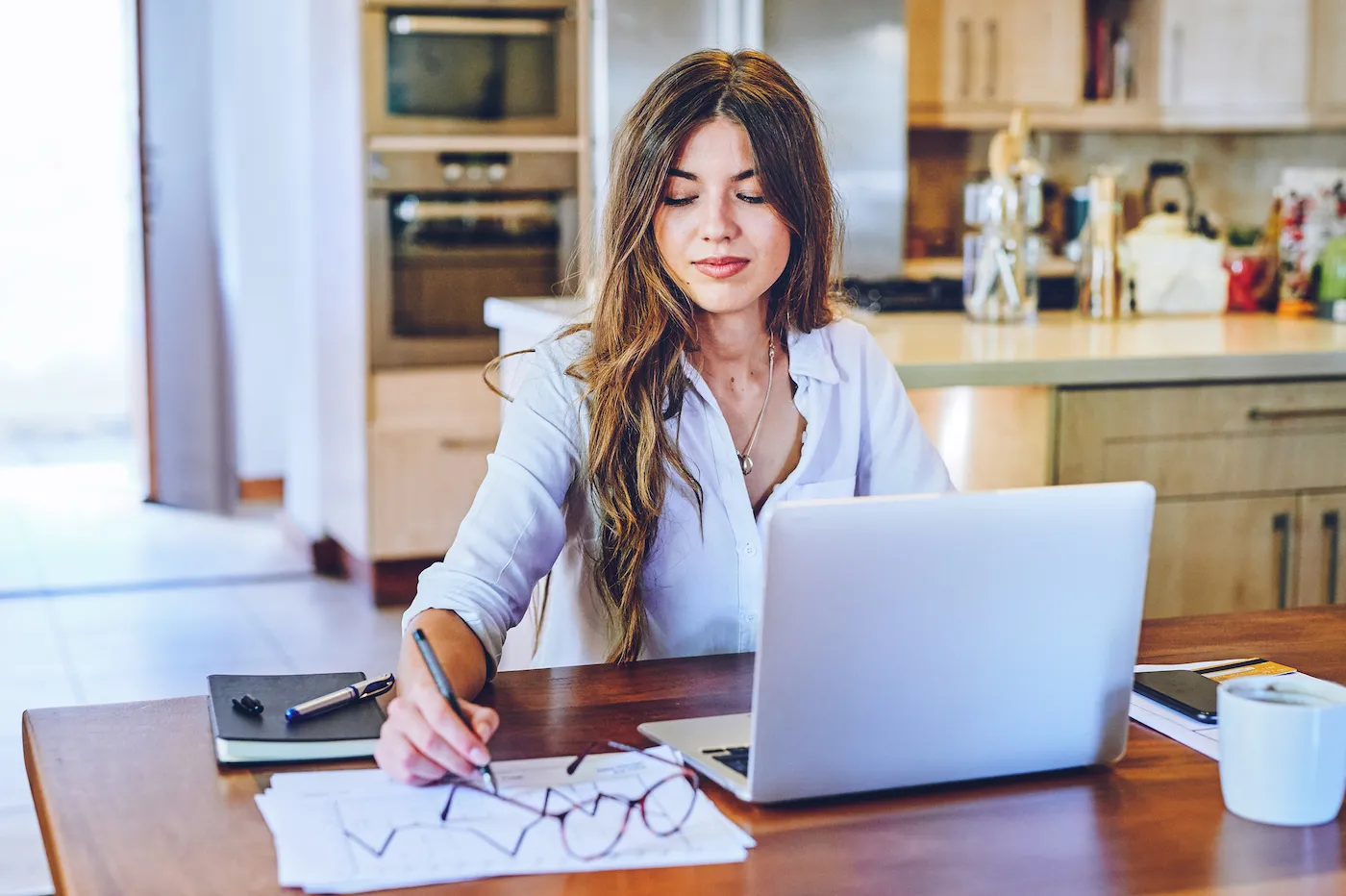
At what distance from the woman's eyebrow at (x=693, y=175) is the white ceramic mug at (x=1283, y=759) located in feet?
2.57

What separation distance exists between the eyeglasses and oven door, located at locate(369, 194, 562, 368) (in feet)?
11.3

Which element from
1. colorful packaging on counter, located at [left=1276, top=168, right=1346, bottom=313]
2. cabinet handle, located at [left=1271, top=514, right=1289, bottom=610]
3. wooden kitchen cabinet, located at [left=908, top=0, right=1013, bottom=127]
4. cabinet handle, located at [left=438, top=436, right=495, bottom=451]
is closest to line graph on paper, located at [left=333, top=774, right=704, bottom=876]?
cabinet handle, located at [left=1271, top=514, right=1289, bottom=610]

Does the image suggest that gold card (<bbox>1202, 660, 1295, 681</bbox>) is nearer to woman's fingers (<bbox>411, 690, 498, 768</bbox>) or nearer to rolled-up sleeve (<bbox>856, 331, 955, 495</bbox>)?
rolled-up sleeve (<bbox>856, 331, 955, 495</bbox>)

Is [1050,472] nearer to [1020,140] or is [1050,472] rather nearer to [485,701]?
[1020,140]

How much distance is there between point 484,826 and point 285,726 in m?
0.25

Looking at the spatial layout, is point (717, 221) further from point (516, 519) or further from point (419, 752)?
point (419, 752)

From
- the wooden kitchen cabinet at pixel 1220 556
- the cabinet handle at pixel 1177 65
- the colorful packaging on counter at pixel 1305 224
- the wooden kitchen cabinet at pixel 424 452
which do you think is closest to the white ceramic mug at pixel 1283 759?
the wooden kitchen cabinet at pixel 1220 556

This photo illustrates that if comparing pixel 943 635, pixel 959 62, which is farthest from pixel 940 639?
pixel 959 62

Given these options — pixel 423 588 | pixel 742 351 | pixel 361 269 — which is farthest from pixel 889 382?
pixel 361 269

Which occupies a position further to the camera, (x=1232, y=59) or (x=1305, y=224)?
(x=1232, y=59)

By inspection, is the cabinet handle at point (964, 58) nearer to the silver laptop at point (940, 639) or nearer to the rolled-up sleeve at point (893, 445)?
the rolled-up sleeve at point (893, 445)

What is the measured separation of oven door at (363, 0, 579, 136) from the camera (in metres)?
4.35

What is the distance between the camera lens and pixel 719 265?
5.47 feet

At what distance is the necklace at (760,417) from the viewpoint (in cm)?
178
